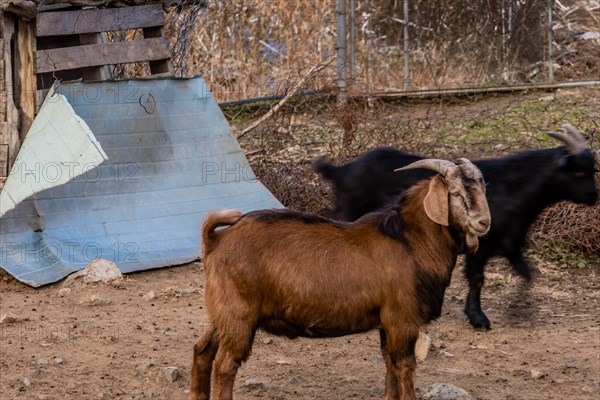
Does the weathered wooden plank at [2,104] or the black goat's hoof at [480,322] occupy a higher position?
the weathered wooden plank at [2,104]

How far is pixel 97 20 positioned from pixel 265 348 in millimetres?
3790

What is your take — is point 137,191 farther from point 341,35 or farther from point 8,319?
point 341,35

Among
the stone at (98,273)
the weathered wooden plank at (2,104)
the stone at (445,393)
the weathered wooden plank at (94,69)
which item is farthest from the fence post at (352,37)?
the stone at (445,393)

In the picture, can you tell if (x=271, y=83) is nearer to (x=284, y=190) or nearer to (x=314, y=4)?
(x=314, y=4)

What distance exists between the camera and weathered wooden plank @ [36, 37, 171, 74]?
340 inches

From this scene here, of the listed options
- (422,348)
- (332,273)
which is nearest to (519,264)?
(422,348)

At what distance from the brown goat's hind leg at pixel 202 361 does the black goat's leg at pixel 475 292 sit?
8.65ft

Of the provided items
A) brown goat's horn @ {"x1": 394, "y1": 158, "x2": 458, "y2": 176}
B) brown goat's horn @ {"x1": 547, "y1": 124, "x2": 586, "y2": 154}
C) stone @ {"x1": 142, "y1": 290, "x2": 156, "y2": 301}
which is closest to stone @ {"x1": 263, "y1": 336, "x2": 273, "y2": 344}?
stone @ {"x1": 142, "y1": 290, "x2": 156, "y2": 301}

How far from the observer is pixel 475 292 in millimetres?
7480

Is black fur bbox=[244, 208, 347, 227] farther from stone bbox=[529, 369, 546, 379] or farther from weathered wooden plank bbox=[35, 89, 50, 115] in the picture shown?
weathered wooden plank bbox=[35, 89, 50, 115]

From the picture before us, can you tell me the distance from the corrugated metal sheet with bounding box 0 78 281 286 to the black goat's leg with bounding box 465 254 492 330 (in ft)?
7.82

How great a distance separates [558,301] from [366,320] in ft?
10.9

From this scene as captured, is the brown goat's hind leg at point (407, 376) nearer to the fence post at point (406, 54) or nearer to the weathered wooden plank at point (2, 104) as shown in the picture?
the weathered wooden plank at point (2, 104)

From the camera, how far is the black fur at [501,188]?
7543 millimetres
